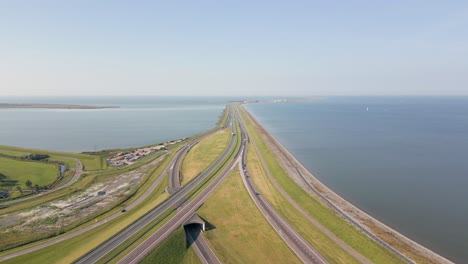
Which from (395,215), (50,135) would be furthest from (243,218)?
(50,135)

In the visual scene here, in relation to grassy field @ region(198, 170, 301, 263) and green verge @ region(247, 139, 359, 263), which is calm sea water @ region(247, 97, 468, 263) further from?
grassy field @ region(198, 170, 301, 263)

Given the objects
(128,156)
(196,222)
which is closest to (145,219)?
(196,222)

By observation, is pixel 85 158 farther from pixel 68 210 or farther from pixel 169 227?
pixel 169 227

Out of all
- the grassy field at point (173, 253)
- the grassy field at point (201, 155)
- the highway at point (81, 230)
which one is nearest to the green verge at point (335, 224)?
the grassy field at point (173, 253)

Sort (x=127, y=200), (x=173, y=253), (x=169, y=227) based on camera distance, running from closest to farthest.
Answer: (x=173, y=253) < (x=169, y=227) < (x=127, y=200)

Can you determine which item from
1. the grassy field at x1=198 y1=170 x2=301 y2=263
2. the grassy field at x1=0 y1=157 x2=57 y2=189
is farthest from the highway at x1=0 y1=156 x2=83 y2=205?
the grassy field at x1=198 y1=170 x2=301 y2=263

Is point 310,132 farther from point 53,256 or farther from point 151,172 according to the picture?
point 53,256

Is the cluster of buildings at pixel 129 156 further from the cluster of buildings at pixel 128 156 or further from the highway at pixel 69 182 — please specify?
the highway at pixel 69 182
